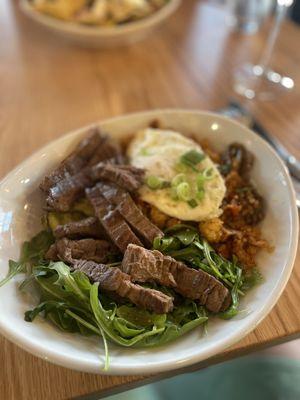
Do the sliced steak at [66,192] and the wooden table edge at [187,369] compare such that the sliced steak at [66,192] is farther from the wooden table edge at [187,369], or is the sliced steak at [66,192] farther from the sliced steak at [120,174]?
the wooden table edge at [187,369]

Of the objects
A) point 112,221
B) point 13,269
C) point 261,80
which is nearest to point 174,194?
point 112,221

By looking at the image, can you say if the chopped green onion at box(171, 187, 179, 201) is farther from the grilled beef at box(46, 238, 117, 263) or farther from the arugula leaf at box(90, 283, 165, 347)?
the arugula leaf at box(90, 283, 165, 347)

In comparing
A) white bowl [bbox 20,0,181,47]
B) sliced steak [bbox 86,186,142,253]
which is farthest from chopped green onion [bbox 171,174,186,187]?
white bowl [bbox 20,0,181,47]

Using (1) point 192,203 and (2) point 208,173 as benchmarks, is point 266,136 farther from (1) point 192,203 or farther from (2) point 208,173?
(1) point 192,203

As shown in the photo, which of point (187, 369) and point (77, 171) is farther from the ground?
point (77, 171)

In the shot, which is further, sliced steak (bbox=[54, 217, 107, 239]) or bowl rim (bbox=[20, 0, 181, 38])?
bowl rim (bbox=[20, 0, 181, 38])

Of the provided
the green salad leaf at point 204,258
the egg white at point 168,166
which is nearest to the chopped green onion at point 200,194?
the egg white at point 168,166

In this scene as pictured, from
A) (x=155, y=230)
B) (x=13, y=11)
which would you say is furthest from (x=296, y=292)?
(x=13, y=11)
